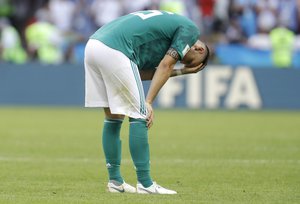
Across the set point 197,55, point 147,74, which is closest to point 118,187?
point 147,74

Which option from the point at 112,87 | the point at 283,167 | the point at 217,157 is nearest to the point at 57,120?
the point at 217,157

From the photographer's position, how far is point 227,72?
2270cm

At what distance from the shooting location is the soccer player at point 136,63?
8.86 metres

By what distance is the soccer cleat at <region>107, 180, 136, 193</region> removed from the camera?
9.17 metres

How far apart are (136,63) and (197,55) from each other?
598mm

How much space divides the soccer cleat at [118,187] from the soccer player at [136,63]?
0.18 meters

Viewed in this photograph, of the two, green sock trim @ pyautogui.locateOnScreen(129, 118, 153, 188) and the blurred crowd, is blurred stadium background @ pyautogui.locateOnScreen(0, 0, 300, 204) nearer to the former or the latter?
the blurred crowd

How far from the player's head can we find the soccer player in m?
0.02

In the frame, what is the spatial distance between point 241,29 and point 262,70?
331 cm

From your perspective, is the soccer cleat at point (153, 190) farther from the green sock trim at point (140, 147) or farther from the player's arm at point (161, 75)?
the player's arm at point (161, 75)

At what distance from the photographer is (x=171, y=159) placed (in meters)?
12.4

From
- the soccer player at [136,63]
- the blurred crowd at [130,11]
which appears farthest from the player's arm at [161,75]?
the blurred crowd at [130,11]

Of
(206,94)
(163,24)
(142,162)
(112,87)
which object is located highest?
(163,24)

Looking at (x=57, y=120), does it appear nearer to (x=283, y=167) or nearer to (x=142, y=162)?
(x=283, y=167)
